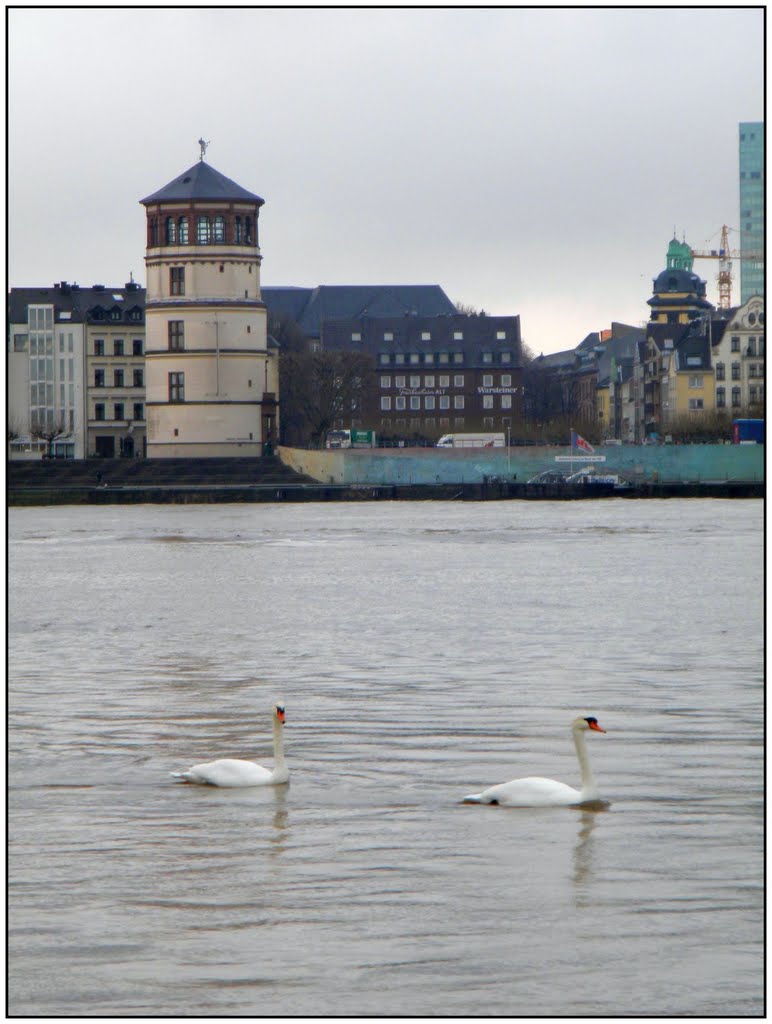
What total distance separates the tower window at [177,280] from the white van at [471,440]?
22.7m

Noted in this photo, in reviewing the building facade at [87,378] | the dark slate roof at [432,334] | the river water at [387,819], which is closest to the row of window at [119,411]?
the building facade at [87,378]

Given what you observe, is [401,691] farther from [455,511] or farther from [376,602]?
[455,511]

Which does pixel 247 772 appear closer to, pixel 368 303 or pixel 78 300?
pixel 78 300

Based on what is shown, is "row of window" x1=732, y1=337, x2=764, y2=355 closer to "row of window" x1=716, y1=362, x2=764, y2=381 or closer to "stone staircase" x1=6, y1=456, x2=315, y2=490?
"row of window" x1=716, y1=362, x2=764, y2=381

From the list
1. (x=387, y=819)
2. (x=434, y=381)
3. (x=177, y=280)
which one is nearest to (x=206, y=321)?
(x=177, y=280)

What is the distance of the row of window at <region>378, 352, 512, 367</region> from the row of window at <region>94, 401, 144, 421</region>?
39.6 metres

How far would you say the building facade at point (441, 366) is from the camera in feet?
574

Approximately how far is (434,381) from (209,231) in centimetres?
6050

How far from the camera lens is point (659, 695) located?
2131 cm

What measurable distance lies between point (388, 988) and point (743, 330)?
138239 millimetres

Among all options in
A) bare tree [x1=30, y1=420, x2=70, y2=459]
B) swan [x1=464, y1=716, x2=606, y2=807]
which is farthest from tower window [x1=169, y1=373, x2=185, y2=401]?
swan [x1=464, y1=716, x2=606, y2=807]

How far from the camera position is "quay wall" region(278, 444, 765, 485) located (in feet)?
368

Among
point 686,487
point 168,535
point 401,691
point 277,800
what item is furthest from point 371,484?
point 277,800

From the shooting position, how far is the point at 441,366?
577 ft
